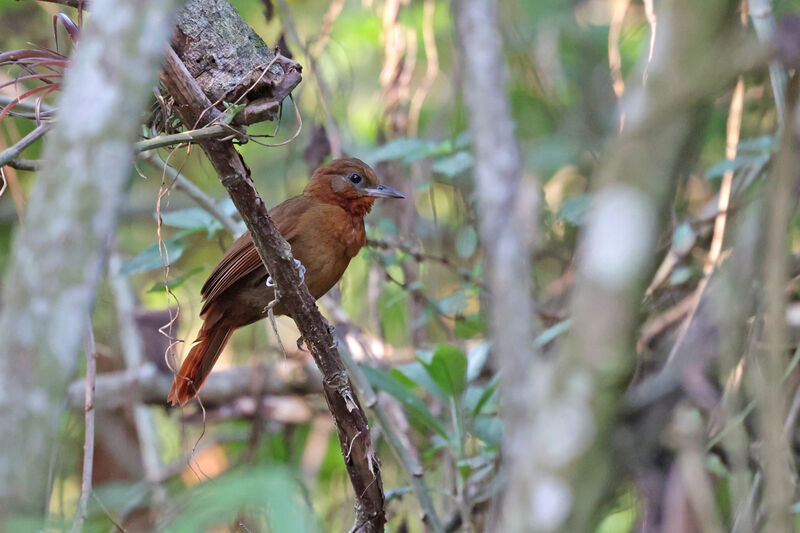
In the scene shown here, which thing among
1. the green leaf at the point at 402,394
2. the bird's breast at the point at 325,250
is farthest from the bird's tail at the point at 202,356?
the green leaf at the point at 402,394

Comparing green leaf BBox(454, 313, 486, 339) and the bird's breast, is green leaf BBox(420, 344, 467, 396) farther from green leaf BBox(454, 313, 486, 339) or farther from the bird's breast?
green leaf BBox(454, 313, 486, 339)

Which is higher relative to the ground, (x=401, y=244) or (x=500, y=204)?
(x=500, y=204)

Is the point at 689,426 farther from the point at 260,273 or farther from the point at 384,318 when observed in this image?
the point at 384,318

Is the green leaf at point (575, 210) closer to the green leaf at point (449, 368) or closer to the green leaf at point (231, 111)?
the green leaf at point (449, 368)

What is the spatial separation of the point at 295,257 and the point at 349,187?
48 centimetres

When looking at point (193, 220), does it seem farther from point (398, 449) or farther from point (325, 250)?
point (398, 449)

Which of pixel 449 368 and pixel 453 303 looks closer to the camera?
pixel 449 368

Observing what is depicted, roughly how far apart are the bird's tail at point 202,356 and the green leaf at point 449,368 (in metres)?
0.99

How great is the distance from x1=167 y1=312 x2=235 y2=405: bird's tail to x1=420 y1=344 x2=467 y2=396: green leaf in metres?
0.99

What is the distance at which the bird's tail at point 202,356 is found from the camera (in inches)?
142

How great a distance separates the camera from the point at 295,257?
3.58 metres

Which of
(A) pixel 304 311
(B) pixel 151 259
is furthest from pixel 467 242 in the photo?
(A) pixel 304 311

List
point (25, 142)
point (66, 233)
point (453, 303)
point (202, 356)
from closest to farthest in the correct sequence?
1. point (66, 233)
2. point (25, 142)
3. point (202, 356)
4. point (453, 303)

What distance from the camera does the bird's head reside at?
3.85 m
